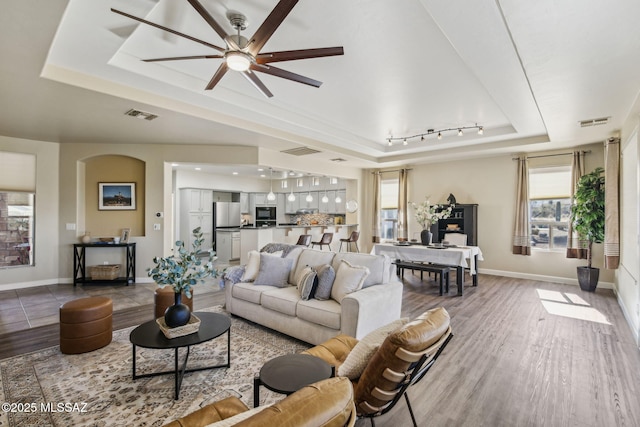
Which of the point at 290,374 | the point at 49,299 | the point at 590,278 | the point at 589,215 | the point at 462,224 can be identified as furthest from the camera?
the point at 462,224

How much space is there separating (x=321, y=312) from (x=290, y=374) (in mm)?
1301

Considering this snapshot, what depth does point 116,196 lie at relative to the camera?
6.29 metres

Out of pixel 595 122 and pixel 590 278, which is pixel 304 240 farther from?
pixel 595 122

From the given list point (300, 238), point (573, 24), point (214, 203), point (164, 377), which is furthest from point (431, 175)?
point (164, 377)

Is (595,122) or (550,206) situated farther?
(550,206)

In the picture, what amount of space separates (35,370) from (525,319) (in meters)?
5.41

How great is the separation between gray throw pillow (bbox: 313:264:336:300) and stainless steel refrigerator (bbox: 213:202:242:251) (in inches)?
281

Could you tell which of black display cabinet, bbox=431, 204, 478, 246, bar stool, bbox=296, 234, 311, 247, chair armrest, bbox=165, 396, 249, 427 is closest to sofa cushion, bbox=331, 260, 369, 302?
chair armrest, bbox=165, 396, 249, 427

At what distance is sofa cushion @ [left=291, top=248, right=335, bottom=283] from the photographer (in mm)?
3789

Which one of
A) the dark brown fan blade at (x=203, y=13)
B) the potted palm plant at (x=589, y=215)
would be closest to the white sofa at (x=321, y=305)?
the dark brown fan blade at (x=203, y=13)

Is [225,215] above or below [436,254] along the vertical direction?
above

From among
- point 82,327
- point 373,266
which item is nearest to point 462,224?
point 373,266

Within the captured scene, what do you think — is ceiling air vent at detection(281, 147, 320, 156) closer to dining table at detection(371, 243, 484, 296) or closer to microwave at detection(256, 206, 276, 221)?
dining table at detection(371, 243, 484, 296)

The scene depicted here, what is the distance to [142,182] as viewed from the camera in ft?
20.7
